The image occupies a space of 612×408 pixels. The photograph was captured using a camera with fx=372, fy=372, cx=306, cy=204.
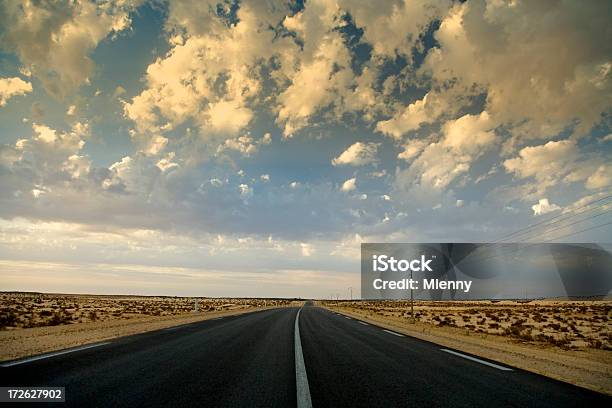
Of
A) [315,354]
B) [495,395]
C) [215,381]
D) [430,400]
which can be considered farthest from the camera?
[315,354]

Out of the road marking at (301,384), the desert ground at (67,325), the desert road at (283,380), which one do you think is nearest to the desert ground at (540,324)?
the desert road at (283,380)

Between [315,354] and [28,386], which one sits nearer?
[28,386]

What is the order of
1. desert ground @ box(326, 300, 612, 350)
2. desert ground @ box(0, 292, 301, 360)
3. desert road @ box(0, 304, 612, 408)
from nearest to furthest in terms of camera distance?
1. desert road @ box(0, 304, 612, 408)
2. desert ground @ box(0, 292, 301, 360)
3. desert ground @ box(326, 300, 612, 350)

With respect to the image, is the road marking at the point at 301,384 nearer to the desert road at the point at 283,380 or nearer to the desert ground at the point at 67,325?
the desert road at the point at 283,380

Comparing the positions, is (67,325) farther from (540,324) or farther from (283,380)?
(540,324)

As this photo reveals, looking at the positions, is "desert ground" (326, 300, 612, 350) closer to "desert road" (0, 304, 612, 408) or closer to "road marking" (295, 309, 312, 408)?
"desert road" (0, 304, 612, 408)

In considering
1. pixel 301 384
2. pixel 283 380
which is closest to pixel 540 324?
pixel 283 380

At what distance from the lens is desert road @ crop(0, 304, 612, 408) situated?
4.78 m

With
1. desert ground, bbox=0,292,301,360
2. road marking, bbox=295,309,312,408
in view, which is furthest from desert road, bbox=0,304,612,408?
desert ground, bbox=0,292,301,360

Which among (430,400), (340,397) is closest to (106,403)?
(340,397)

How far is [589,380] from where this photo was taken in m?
6.92

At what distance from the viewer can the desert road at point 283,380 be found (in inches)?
188

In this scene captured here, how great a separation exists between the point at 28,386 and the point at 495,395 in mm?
6528

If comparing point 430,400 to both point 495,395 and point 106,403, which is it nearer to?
point 495,395
